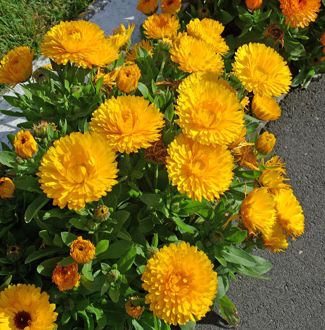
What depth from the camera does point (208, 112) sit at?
69.4 inches

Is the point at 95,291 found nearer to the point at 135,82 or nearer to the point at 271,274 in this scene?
the point at 135,82

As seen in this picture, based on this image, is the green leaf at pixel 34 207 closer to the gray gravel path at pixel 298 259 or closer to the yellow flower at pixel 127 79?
the yellow flower at pixel 127 79

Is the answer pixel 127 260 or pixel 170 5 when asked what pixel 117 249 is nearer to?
pixel 127 260

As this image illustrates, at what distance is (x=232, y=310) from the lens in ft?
8.35

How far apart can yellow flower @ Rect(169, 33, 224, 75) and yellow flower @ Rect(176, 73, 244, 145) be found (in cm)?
22

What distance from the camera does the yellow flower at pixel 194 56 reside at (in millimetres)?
2107

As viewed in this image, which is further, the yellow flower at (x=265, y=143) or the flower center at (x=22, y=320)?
the yellow flower at (x=265, y=143)

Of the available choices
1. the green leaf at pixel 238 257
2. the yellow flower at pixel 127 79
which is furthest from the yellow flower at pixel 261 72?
the green leaf at pixel 238 257

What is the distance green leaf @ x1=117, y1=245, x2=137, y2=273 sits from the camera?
201 centimetres

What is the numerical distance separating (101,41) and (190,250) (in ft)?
2.86

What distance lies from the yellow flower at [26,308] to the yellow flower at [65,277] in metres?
0.08

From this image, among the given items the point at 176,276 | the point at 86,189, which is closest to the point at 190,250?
the point at 176,276

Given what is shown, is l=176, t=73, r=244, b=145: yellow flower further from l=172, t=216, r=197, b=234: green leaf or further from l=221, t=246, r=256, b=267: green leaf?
l=221, t=246, r=256, b=267: green leaf

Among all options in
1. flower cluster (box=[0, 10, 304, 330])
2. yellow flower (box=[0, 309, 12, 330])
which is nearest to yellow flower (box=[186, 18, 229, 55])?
flower cluster (box=[0, 10, 304, 330])
